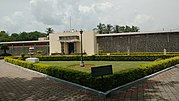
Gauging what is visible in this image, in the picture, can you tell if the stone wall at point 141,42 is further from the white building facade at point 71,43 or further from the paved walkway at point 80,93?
the paved walkway at point 80,93

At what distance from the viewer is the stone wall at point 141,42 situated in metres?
27.8

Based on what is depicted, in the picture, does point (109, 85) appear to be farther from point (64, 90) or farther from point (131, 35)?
point (131, 35)

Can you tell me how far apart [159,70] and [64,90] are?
220 inches

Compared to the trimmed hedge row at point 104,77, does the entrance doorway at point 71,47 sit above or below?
above

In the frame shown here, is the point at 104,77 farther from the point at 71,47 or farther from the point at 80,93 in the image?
the point at 71,47

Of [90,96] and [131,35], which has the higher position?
[131,35]

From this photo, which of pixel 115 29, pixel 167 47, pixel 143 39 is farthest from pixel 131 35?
pixel 115 29

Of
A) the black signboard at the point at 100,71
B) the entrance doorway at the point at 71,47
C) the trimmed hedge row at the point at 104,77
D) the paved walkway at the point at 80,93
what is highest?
the entrance doorway at the point at 71,47

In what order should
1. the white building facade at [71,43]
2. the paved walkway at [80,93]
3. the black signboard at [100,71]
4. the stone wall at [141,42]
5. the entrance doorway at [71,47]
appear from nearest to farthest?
the paved walkway at [80,93] → the black signboard at [100,71] → the stone wall at [141,42] → the white building facade at [71,43] → the entrance doorway at [71,47]

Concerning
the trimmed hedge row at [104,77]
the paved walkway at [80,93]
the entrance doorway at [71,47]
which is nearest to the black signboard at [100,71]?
the trimmed hedge row at [104,77]

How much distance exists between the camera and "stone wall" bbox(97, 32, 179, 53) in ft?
91.3

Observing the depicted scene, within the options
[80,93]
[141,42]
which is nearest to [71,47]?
[141,42]

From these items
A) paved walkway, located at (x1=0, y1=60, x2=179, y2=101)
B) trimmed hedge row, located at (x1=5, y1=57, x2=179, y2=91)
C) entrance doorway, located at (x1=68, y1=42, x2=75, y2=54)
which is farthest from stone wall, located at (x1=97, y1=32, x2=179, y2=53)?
paved walkway, located at (x1=0, y1=60, x2=179, y2=101)

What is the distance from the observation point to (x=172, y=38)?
91.0ft
